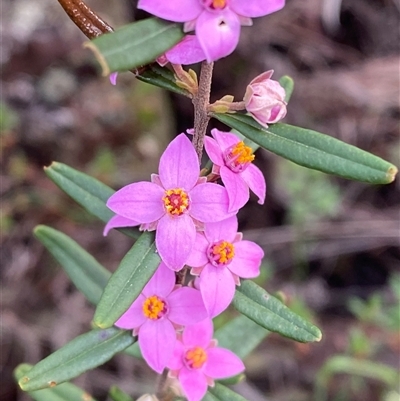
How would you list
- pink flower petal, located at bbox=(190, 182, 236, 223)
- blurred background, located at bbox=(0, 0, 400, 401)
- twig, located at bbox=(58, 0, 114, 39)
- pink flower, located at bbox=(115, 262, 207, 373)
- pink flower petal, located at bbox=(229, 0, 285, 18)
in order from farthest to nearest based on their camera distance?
blurred background, located at bbox=(0, 0, 400, 401), pink flower, located at bbox=(115, 262, 207, 373), pink flower petal, located at bbox=(190, 182, 236, 223), twig, located at bbox=(58, 0, 114, 39), pink flower petal, located at bbox=(229, 0, 285, 18)

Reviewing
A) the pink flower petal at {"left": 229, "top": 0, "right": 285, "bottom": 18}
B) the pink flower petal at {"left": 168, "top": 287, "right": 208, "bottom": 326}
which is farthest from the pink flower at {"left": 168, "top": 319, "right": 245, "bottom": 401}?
the pink flower petal at {"left": 229, "top": 0, "right": 285, "bottom": 18}

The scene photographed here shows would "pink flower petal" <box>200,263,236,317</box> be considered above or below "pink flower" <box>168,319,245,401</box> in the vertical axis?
above

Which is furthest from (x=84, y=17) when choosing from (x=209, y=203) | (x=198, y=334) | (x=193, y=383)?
(x=193, y=383)

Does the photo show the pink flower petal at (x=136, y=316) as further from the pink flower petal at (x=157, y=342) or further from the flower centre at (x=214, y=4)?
the flower centre at (x=214, y=4)

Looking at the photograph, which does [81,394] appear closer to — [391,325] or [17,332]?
[17,332]

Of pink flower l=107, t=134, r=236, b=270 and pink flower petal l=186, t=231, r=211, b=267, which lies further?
pink flower petal l=186, t=231, r=211, b=267

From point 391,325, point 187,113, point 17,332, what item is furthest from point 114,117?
point 391,325

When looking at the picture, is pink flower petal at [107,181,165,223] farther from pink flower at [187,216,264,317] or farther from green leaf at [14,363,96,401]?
green leaf at [14,363,96,401]
